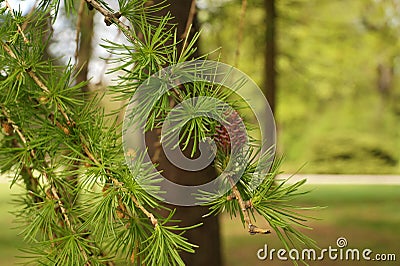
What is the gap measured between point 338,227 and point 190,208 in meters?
3.05

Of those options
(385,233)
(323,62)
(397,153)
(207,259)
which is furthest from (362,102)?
(207,259)

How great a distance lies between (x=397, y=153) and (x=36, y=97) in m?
6.72

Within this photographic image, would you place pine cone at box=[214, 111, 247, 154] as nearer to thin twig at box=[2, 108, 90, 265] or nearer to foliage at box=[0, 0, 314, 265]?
foliage at box=[0, 0, 314, 265]

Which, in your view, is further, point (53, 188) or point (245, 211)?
point (53, 188)

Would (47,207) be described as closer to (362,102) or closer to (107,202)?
(107,202)

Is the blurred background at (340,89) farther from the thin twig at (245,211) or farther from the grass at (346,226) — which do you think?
the thin twig at (245,211)

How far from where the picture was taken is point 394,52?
557 centimetres

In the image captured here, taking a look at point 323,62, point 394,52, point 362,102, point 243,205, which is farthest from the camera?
point 362,102

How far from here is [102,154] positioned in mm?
345

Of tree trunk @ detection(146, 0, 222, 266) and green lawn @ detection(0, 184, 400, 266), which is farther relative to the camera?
green lawn @ detection(0, 184, 400, 266)

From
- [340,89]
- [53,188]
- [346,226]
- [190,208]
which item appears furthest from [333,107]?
[53,188]

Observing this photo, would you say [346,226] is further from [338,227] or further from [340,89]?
[340,89]

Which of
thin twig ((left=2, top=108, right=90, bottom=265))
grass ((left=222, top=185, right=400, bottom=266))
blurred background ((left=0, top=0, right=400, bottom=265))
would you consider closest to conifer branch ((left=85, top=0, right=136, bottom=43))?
thin twig ((left=2, top=108, right=90, bottom=265))

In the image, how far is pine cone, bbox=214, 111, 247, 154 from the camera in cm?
32
